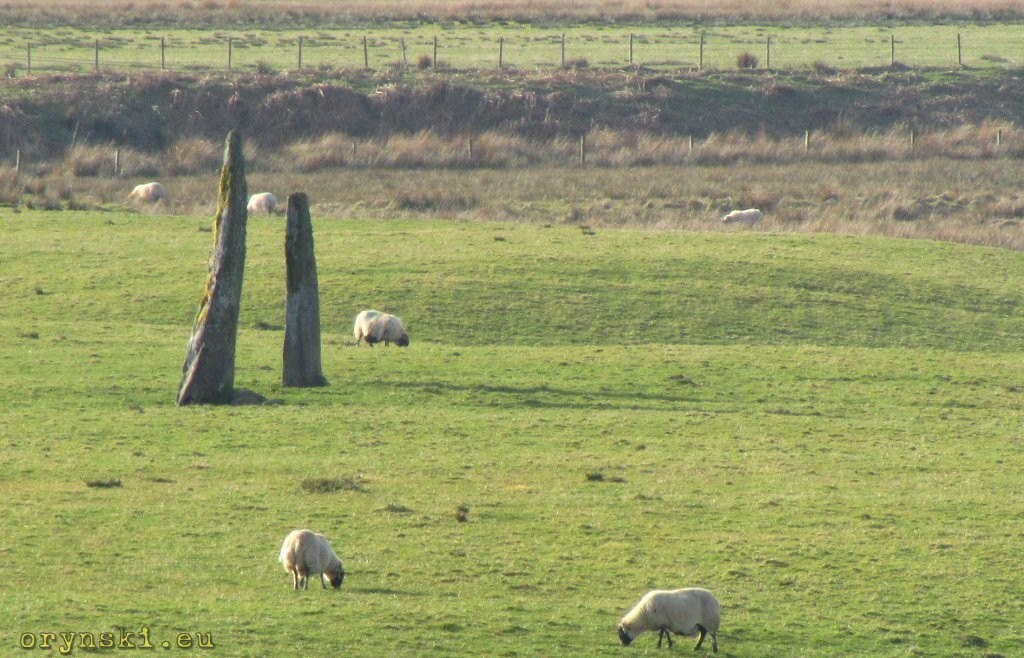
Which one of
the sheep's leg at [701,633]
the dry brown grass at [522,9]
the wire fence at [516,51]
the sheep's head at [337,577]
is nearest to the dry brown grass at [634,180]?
the wire fence at [516,51]

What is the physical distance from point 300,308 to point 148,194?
91.0 feet

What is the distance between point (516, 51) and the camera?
3856 inches

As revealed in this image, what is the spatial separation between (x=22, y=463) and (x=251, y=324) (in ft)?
46.2

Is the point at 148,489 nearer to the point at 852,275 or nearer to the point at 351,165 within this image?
the point at 852,275

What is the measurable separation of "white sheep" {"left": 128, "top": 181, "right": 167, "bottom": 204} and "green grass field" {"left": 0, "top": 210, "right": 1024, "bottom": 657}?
9081 millimetres

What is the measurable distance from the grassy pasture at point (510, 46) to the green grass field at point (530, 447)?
1757 inches

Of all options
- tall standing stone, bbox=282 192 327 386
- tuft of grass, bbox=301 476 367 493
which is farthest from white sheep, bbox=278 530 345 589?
tall standing stone, bbox=282 192 327 386

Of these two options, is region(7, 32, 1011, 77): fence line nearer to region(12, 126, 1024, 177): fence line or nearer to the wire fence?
the wire fence

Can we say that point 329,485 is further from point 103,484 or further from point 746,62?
point 746,62

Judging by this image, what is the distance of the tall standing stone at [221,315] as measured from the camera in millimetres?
28250

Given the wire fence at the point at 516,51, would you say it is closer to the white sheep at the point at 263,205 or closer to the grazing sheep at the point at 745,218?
the white sheep at the point at 263,205

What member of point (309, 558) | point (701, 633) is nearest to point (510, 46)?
point (309, 558)

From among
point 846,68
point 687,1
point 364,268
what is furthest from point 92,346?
point 687,1

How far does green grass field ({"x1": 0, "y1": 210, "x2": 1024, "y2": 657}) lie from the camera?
55.8 ft
